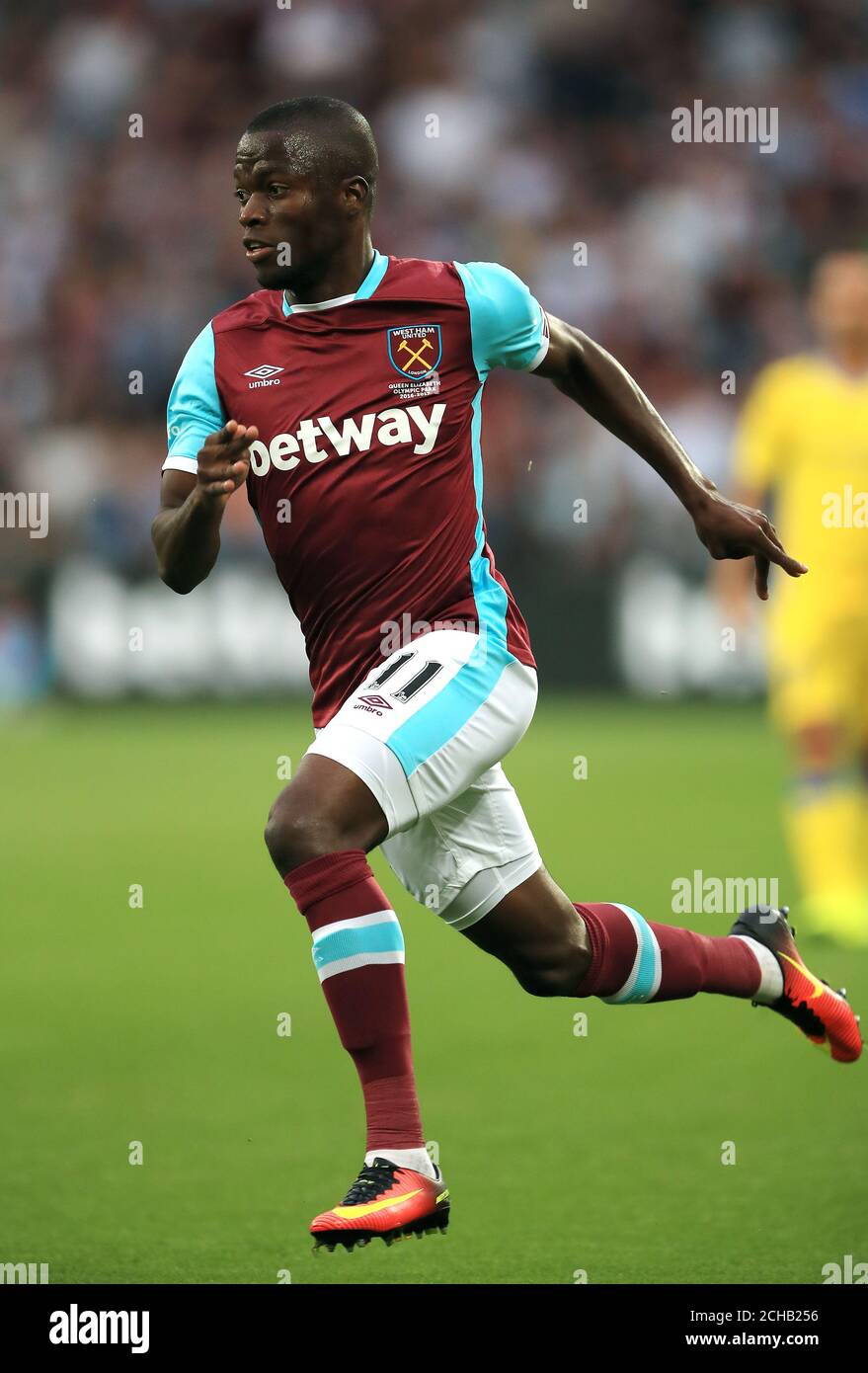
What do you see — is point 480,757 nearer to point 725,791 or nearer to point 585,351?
point 585,351

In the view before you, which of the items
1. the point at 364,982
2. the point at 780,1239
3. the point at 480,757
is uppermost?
the point at 480,757

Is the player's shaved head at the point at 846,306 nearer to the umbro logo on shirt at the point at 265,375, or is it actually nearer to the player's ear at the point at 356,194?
the player's ear at the point at 356,194

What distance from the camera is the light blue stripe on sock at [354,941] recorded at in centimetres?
391

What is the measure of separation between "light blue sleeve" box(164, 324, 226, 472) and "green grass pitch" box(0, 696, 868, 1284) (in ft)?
5.68

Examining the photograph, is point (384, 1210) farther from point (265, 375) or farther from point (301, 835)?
point (265, 375)

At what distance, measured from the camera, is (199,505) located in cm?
387

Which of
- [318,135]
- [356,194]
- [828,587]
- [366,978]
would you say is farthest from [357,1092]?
[828,587]

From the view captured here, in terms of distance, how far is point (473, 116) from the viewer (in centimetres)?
1872

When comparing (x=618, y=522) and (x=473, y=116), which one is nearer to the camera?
(x=618, y=522)

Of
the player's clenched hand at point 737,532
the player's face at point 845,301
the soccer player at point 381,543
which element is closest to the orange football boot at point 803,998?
the soccer player at point 381,543

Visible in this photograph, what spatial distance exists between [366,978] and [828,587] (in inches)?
186

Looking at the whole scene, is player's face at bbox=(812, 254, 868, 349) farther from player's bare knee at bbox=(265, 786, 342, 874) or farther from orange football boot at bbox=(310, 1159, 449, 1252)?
orange football boot at bbox=(310, 1159, 449, 1252)

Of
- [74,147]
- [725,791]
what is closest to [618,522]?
[725,791]

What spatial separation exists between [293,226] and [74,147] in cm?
1585
